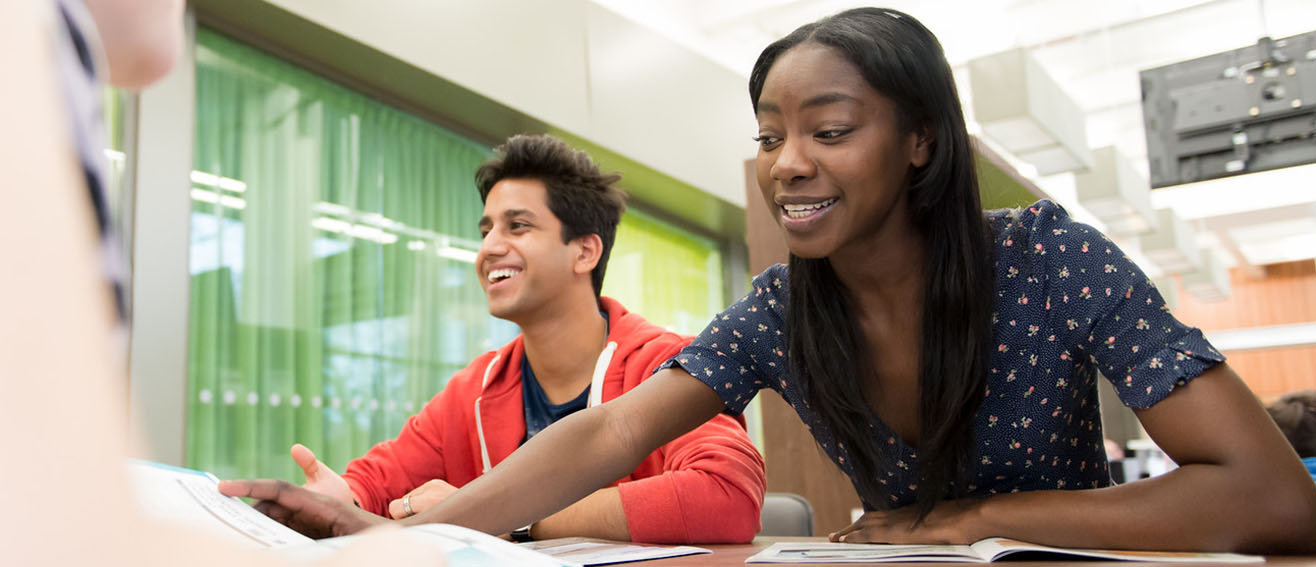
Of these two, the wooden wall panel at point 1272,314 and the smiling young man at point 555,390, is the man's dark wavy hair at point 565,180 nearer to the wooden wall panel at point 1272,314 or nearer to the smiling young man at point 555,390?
the smiling young man at point 555,390

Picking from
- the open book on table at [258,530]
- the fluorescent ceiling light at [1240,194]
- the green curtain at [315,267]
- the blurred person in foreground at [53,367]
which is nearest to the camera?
the blurred person in foreground at [53,367]

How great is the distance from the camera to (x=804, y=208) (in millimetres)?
1132

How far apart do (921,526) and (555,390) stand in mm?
995

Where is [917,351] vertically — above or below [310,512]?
above

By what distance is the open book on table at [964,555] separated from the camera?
29.0 inches

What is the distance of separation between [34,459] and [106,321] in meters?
0.03

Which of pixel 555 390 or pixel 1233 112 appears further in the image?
pixel 1233 112

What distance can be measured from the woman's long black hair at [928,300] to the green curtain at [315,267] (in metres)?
2.13

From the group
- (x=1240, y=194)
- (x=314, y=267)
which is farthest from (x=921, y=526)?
(x=1240, y=194)

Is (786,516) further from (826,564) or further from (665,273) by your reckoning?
(665,273)

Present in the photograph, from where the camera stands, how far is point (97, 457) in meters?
0.18

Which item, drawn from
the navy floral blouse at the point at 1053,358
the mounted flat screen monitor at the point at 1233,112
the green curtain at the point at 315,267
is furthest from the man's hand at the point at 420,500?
the mounted flat screen monitor at the point at 1233,112

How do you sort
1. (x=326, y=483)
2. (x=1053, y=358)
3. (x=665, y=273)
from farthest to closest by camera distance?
(x=665, y=273) < (x=326, y=483) < (x=1053, y=358)

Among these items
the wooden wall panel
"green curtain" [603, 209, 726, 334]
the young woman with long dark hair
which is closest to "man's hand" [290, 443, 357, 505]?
the young woman with long dark hair
